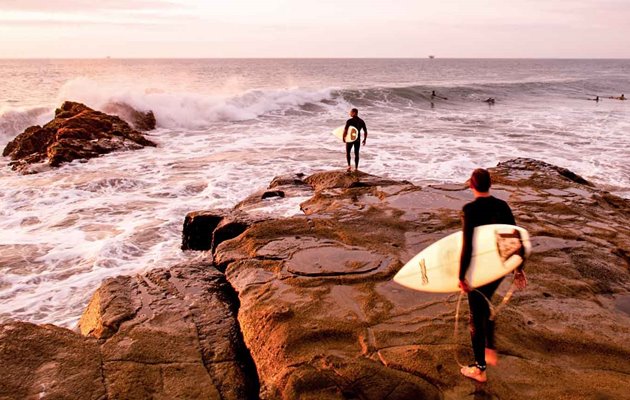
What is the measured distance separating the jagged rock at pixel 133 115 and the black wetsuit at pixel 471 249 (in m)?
20.8

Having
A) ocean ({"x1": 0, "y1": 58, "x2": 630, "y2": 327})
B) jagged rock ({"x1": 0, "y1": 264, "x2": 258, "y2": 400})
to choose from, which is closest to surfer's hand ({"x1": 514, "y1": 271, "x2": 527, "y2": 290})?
jagged rock ({"x1": 0, "y1": 264, "x2": 258, "y2": 400})

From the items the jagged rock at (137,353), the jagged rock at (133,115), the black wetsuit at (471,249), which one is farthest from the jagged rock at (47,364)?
the jagged rock at (133,115)

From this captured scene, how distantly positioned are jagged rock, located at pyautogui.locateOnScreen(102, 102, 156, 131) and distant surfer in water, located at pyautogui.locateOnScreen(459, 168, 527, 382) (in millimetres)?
20741

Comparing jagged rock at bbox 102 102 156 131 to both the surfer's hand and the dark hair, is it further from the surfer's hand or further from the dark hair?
the surfer's hand

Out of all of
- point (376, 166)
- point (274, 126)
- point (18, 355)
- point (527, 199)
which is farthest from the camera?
point (274, 126)

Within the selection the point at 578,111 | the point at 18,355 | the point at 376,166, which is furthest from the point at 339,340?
the point at 578,111

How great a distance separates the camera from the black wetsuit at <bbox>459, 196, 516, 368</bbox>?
3.21m

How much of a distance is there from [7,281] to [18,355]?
3663 millimetres

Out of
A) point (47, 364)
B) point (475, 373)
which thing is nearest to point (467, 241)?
point (475, 373)

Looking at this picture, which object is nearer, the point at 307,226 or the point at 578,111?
the point at 307,226

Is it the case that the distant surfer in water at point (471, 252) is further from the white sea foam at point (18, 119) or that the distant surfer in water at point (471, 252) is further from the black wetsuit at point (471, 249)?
the white sea foam at point (18, 119)

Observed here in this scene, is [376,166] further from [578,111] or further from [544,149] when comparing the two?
[578,111]

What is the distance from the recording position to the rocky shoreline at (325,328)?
10.7 feet

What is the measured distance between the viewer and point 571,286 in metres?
4.69
